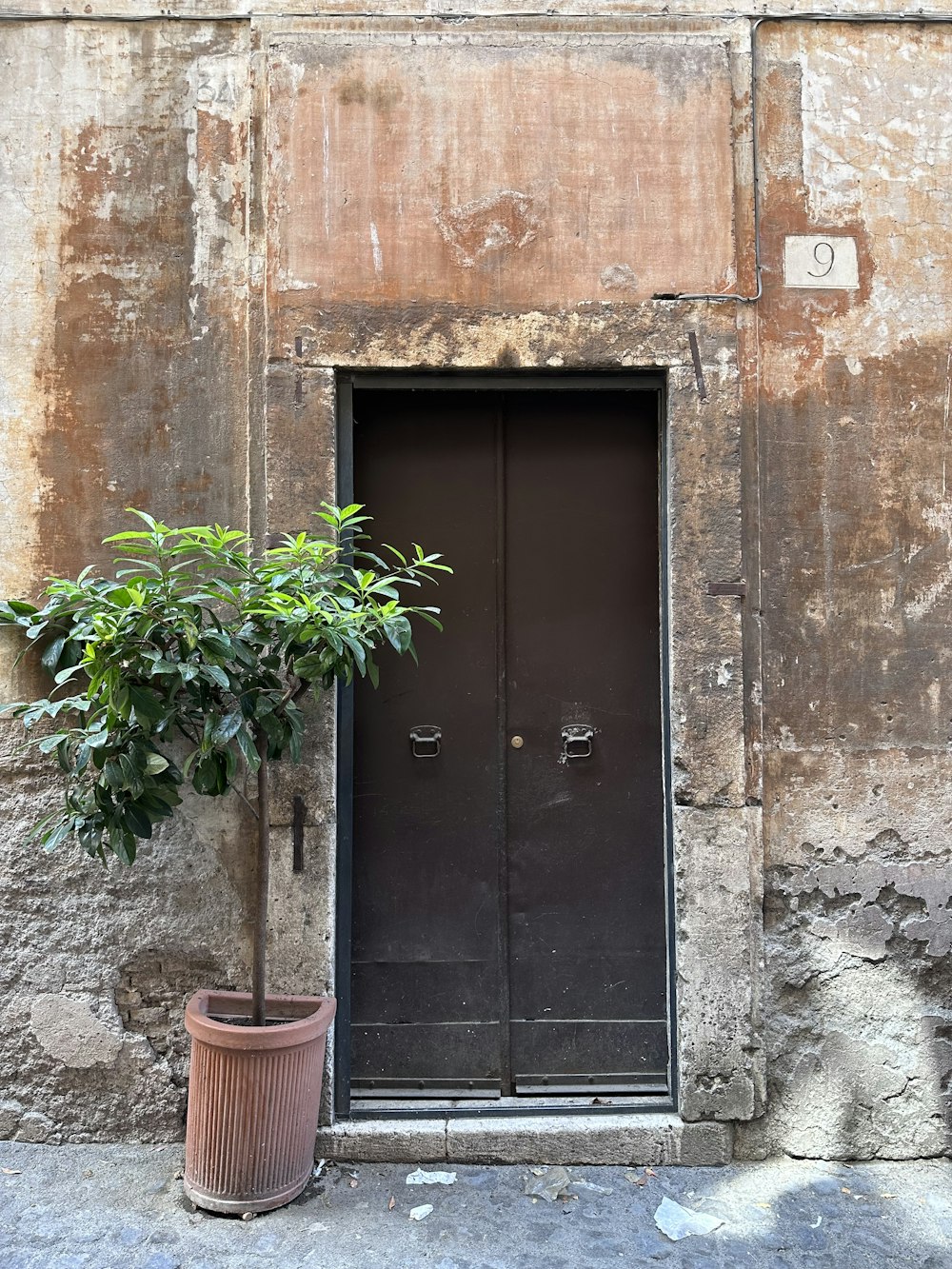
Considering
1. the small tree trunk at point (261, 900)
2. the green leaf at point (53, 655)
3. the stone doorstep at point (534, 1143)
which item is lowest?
the stone doorstep at point (534, 1143)

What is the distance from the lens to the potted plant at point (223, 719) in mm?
2662

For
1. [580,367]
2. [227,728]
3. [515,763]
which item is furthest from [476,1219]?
[580,367]

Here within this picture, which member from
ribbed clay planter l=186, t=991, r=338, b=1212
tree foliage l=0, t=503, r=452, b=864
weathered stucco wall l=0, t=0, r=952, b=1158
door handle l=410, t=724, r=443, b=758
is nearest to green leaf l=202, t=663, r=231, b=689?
tree foliage l=0, t=503, r=452, b=864

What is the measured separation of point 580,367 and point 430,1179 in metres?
2.69

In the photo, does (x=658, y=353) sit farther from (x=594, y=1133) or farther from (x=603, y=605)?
(x=594, y=1133)

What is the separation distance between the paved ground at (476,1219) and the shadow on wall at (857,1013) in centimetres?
10

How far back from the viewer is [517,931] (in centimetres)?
341

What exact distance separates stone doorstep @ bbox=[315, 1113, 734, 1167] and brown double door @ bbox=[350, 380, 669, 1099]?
18cm

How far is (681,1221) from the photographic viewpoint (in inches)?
113

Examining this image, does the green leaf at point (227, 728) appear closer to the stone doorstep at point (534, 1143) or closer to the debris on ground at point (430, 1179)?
the stone doorstep at point (534, 1143)

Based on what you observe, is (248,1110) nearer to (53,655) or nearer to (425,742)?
(425,742)

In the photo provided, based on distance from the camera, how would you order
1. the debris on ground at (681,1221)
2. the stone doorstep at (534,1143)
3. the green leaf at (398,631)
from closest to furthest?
the green leaf at (398,631) → the debris on ground at (681,1221) → the stone doorstep at (534,1143)

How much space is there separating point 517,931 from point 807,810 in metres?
1.08

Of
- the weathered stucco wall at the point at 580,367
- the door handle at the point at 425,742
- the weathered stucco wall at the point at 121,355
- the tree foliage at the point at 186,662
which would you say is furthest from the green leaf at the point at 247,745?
the door handle at the point at 425,742
